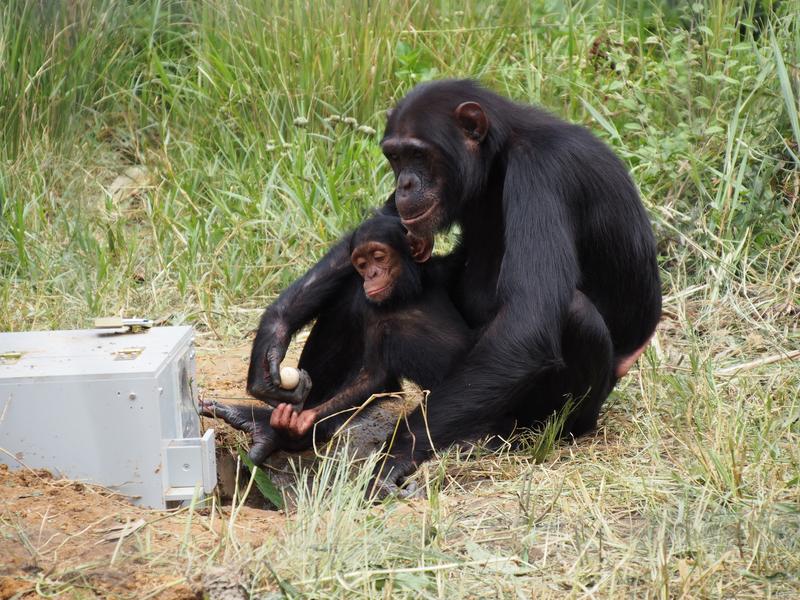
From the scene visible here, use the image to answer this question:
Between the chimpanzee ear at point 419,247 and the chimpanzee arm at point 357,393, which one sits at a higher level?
the chimpanzee ear at point 419,247

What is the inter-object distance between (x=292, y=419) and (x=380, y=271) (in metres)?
0.73

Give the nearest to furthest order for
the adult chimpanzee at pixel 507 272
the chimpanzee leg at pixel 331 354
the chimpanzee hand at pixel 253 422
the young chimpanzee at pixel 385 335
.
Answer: the adult chimpanzee at pixel 507 272, the young chimpanzee at pixel 385 335, the chimpanzee hand at pixel 253 422, the chimpanzee leg at pixel 331 354

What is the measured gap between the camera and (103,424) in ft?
11.4

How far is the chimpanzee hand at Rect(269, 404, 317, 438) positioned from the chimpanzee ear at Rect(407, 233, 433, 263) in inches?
31.4

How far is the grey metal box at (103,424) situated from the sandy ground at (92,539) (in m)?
0.08

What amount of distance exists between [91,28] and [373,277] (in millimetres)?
3438

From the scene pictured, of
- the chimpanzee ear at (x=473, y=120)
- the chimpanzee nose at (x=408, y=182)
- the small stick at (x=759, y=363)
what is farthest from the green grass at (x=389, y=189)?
the chimpanzee ear at (x=473, y=120)

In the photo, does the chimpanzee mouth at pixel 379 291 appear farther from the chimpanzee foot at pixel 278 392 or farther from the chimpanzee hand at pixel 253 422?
the chimpanzee hand at pixel 253 422

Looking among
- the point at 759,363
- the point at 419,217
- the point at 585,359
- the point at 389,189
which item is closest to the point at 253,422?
the point at 419,217

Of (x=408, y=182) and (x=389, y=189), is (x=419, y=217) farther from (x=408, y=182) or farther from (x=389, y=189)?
(x=389, y=189)

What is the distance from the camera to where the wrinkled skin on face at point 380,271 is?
4449 millimetres

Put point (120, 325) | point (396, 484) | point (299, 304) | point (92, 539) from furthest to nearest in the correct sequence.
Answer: point (299, 304) < point (396, 484) < point (120, 325) < point (92, 539)

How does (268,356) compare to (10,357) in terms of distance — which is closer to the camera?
(10,357)

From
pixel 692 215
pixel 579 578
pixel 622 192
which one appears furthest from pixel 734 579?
pixel 692 215
